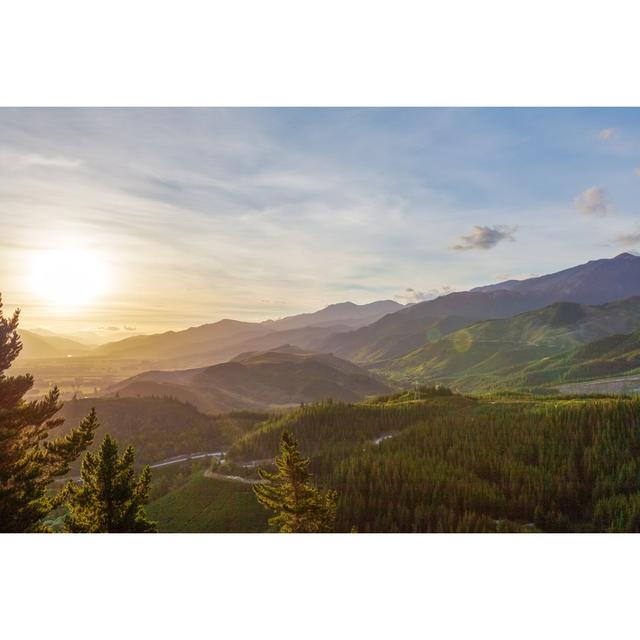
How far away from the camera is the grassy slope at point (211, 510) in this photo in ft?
148

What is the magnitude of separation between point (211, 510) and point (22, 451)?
34.6m

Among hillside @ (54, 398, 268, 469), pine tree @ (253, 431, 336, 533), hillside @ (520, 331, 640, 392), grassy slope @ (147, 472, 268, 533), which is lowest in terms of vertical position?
grassy slope @ (147, 472, 268, 533)

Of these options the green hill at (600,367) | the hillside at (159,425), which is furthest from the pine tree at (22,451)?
the green hill at (600,367)

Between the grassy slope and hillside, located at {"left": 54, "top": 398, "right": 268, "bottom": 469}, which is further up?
hillside, located at {"left": 54, "top": 398, "right": 268, "bottom": 469}

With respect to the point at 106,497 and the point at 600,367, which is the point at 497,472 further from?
the point at 600,367

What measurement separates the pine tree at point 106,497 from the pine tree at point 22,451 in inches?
55.8

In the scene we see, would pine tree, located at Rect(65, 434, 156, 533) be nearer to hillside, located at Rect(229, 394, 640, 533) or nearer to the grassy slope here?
hillside, located at Rect(229, 394, 640, 533)

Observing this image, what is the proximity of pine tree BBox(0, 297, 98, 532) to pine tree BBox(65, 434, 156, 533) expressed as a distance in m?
1.42

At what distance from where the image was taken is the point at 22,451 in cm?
1914

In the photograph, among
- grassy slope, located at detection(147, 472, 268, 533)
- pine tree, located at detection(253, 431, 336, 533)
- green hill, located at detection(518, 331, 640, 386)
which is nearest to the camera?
pine tree, located at detection(253, 431, 336, 533)

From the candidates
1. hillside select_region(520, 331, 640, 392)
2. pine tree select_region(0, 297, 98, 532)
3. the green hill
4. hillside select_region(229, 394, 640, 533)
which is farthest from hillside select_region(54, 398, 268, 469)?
the green hill

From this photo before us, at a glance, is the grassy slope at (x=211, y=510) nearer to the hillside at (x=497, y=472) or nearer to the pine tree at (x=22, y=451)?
the hillside at (x=497, y=472)

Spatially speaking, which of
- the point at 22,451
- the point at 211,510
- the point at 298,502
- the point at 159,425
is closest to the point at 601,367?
the point at 159,425

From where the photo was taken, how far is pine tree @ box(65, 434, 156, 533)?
19.0m
